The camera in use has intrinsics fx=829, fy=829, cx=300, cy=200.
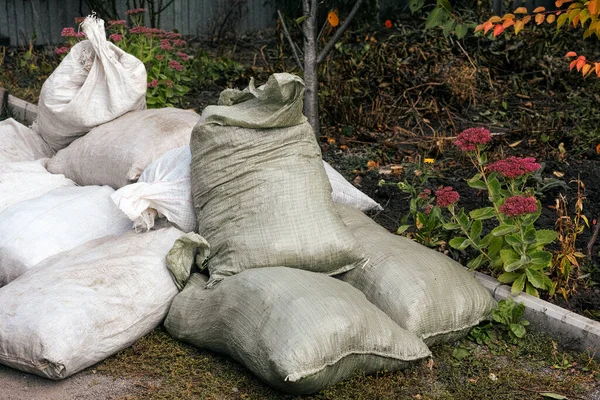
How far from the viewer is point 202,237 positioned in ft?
11.7

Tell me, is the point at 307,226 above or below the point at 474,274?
above

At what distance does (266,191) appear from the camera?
3.53m

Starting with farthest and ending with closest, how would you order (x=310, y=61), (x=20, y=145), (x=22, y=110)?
1. (x=22, y=110)
2. (x=310, y=61)
3. (x=20, y=145)

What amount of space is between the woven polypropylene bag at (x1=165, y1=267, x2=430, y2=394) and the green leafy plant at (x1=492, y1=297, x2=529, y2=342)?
0.50 m

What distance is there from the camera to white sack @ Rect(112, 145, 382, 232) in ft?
12.2

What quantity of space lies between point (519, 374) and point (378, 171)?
1996 millimetres

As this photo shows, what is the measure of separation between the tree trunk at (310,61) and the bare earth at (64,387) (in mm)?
2429

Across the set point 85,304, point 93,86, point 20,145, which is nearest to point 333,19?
point 93,86

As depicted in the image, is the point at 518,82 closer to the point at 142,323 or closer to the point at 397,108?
the point at 397,108

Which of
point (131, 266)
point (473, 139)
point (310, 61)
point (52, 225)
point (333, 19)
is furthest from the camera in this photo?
point (333, 19)

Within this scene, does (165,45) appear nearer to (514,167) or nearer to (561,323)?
(514,167)

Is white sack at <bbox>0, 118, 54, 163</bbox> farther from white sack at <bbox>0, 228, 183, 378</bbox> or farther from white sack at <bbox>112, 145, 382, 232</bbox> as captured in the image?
white sack at <bbox>0, 228, 183, 378</bbox>

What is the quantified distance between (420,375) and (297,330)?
0.62 metres

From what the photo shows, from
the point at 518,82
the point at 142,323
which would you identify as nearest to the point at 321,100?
the point at 518,82
